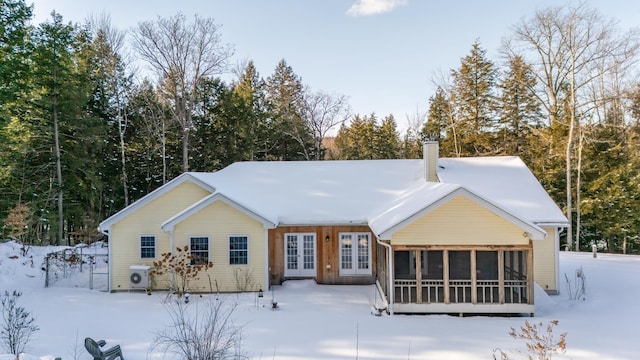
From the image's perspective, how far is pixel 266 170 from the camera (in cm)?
1766

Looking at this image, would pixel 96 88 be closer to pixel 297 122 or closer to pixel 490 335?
pixel 297 122

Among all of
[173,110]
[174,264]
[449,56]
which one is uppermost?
[449,56]

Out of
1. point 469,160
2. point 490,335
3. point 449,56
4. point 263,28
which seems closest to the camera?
point 490,335

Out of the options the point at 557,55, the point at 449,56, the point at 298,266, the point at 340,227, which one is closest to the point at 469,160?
the point at 340,227

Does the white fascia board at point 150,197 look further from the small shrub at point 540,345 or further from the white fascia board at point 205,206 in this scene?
the small shrub at point 540,345

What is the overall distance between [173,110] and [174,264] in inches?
660

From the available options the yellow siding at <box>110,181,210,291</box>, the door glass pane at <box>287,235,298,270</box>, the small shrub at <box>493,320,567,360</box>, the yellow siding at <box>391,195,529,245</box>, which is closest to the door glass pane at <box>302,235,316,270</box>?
the door glass pane at <box>287,235,298,270</box>

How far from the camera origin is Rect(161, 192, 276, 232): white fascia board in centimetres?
1283

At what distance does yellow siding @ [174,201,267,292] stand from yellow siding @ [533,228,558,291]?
9.41 m

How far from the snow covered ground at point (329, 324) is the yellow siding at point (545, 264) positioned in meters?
0.54

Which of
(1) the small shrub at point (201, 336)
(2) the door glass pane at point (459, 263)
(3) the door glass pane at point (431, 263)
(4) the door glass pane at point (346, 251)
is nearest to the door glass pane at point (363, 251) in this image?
(4) the door glass pane at point (346, 251)

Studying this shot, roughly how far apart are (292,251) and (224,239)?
269 centimetres

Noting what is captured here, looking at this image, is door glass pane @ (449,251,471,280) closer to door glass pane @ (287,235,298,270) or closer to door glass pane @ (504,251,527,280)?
door glass pane @ (504,251,527,280)

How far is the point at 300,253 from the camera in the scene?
1444 cm
